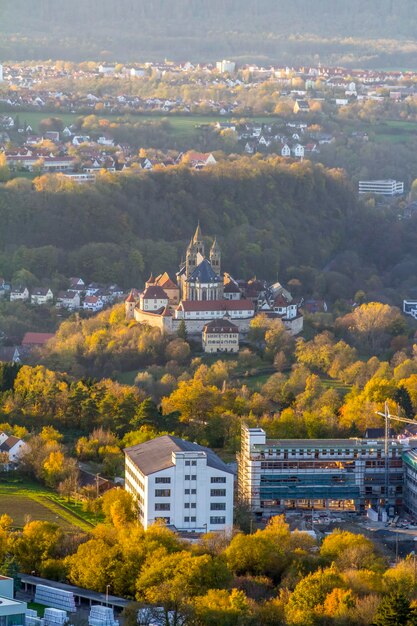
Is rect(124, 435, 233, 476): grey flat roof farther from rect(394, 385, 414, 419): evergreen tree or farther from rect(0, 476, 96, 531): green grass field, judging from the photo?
rect(394, 385, 414, 419): evergreen tree

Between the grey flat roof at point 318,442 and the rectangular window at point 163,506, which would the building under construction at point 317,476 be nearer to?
the grey flat roof at point 318,442

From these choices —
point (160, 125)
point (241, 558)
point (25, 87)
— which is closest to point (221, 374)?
point (241, 558)

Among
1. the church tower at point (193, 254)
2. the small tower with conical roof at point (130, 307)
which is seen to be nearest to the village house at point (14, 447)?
the small tower with conical roof at point (130, 307)

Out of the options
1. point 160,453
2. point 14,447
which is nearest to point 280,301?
point 14,447

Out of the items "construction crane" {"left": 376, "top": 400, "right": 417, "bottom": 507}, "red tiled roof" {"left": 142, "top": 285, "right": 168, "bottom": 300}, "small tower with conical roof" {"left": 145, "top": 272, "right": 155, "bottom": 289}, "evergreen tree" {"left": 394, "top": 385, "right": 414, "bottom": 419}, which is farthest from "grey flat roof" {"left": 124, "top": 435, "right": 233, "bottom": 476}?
"small tower with conical roof" {"left": 145, "top": 272, "right": 155, "bottom": 289}

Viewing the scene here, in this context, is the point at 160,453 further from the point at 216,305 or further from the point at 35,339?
the point at 35,339

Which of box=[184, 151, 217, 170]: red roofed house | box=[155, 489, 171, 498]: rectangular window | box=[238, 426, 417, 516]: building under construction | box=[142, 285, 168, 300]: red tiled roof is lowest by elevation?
box=[155, 489, 171, 498]: rectangular window
